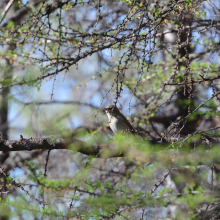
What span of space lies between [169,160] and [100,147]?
0.78 metres

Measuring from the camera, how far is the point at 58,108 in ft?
32.9

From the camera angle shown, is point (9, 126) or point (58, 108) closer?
point (9, 126)

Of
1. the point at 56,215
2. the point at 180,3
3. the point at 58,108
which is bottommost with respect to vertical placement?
the point at 56,215

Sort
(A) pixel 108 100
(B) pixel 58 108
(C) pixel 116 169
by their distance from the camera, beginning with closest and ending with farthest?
(C) pixel 116 169 → (A) pixel 108 100 → (B) pixel 58 108

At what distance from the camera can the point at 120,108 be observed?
652 centimetres

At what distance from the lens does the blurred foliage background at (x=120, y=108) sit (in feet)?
11.0

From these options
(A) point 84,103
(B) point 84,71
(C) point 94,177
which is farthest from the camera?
(B) point 84,71

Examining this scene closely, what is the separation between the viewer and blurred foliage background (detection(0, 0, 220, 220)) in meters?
3.34

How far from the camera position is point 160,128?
26.8 feet

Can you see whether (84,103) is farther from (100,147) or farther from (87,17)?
(100,147)

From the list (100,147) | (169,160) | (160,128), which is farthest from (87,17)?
(169,160)

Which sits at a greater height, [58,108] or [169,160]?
[58,108]

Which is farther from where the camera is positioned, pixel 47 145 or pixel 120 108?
pixel 120 108

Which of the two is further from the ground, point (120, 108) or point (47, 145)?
point (120, 108)
